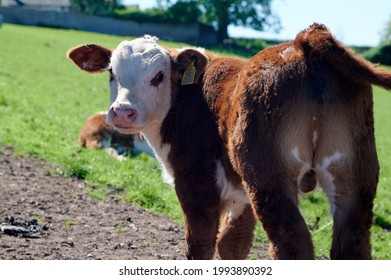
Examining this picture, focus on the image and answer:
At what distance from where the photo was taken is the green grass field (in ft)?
30.9

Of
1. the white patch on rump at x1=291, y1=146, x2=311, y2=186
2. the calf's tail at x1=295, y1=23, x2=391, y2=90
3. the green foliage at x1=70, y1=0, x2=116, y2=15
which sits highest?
the calf's tail at x1=295, y1=23, x2=391, y2=90

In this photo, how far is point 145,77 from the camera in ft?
21.0

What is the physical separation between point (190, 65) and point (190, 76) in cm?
12

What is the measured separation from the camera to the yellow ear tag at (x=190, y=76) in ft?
21.2

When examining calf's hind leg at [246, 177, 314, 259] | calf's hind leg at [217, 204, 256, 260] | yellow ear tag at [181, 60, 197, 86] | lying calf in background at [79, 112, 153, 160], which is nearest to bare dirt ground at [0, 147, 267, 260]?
calf's hind leg at [217, 204, 256, 260]

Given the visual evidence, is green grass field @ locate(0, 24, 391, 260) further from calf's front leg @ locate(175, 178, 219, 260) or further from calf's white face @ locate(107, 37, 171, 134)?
calf's white face @ locate(107, 37, 171, 134)

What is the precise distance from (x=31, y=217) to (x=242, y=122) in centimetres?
393

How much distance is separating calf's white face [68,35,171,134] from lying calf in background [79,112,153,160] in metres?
6.29

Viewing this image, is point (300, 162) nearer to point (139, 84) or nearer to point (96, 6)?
point (139, 84)

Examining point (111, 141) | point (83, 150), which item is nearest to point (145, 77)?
point (83, 150)

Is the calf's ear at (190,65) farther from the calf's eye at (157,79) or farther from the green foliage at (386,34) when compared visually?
the green foliage at (386,34)

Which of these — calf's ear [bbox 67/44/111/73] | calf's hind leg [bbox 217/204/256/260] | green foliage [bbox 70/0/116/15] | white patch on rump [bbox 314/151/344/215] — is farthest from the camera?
green foliage [bbox 70/0/116/15]
